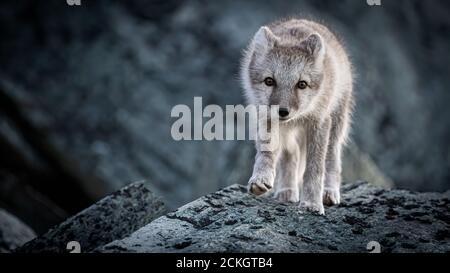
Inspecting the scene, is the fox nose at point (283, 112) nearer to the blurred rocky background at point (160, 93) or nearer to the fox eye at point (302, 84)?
the fox eye at point (302, 84)

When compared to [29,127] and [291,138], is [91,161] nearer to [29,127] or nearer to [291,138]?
[29,127]

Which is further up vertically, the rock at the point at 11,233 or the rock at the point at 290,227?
the rock at the point at 290,227

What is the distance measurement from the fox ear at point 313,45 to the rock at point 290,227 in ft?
3.67

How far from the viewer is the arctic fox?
4.59m

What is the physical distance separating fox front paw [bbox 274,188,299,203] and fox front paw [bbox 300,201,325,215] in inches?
20.7

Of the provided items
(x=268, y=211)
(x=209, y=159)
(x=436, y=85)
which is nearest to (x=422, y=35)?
(x=436, y=85)

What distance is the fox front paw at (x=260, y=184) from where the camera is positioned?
454cm

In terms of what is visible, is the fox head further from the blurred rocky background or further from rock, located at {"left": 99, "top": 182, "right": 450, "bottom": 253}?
the blurred rocky background

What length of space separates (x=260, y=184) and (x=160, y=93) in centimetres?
494

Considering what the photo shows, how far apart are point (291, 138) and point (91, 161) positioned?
4.10 m

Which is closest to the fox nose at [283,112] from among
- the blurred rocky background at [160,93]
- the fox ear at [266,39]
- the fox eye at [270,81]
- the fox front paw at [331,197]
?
the fox eye at [270,81]

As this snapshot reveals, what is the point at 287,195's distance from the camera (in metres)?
5.19

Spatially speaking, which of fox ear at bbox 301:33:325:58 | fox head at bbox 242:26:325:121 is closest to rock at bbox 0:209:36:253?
fox head at bbox 242:26:325:121

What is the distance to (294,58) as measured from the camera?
4.66 meters
